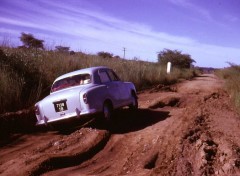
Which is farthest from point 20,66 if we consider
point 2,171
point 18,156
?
point 2,171

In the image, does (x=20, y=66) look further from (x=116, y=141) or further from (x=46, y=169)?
(x=46, y=169)

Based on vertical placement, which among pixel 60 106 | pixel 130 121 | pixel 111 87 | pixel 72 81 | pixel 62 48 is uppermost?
pixel 62 48

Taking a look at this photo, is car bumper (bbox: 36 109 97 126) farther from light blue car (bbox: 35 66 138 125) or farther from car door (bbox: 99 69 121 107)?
car door (bbox: 99 69 121 107)

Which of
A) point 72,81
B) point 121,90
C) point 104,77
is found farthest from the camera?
point 121,90

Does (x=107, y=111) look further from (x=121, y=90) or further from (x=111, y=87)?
(x=121, y=90)

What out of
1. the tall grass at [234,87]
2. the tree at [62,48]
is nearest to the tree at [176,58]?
the tall grass at [234,87]

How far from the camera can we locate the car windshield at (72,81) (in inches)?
356

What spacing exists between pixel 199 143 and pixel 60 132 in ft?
13.6

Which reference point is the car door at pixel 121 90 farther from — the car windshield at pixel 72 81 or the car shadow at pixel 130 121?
the car windshield at pixel 72 81

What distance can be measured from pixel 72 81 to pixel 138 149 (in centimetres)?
333

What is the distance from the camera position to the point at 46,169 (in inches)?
230

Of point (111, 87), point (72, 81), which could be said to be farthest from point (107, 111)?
point (72, 81)

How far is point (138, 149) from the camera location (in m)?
6.76

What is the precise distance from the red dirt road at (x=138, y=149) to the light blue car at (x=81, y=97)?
53 cm
